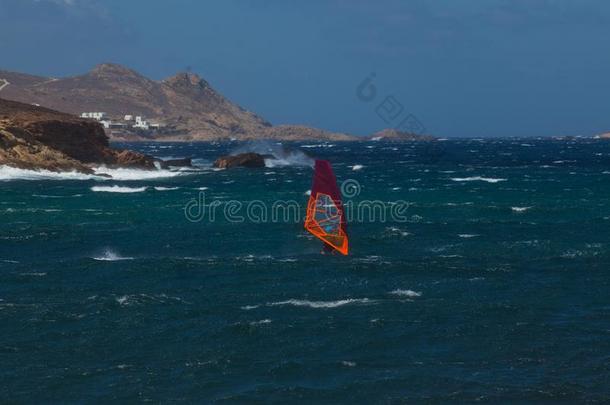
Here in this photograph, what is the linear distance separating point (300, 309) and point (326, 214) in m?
11.0

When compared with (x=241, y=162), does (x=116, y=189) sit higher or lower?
lower

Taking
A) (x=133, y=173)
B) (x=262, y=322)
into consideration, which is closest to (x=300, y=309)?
(x=262, y=322)

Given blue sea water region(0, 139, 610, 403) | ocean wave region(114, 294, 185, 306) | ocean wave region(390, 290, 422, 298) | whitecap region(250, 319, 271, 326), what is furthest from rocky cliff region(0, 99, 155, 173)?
whitecap region(250, 319, 271, 326)

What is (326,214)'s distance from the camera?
141 ft

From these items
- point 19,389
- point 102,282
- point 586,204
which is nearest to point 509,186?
point 586,204

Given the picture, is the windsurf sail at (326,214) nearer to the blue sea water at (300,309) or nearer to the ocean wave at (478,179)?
the blue sea water at (300,309)


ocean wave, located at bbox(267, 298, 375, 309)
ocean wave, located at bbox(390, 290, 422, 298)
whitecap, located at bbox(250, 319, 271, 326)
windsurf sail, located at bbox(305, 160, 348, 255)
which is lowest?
whitecap, located at bbox(250, 319, 271, 326)

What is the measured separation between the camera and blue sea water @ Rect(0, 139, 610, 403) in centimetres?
2481

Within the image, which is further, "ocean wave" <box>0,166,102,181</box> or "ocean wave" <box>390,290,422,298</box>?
"ocean wave" <box>0,166,102,181</box>

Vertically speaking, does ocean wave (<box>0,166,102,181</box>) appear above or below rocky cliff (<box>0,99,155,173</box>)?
below

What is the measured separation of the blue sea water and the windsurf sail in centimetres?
149

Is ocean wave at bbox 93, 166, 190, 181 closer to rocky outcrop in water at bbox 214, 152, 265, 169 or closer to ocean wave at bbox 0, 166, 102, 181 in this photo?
ocean wave at bbox 0, 166, 102, 181

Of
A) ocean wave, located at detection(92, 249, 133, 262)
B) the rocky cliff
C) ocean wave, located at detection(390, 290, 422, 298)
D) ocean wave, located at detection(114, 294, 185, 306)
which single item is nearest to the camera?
ocean wave, located at detection(114, 294, 185, 306)

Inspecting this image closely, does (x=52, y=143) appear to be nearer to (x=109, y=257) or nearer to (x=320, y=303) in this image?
(x=109, y=257)
